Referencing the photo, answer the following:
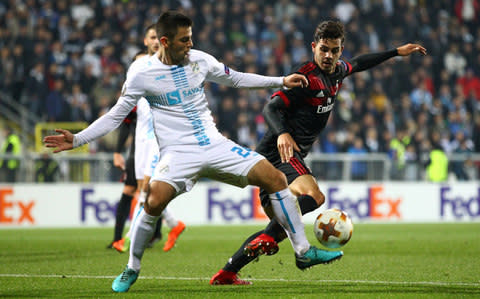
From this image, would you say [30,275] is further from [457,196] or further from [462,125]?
[462,125]

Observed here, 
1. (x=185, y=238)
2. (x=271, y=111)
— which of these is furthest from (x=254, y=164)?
(x=185, y=238)

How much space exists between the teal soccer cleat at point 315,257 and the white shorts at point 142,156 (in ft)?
12.1

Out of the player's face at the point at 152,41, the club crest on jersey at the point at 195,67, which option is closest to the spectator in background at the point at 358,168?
the player's face at the point at 152,41

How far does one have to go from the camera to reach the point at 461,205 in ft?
56.1

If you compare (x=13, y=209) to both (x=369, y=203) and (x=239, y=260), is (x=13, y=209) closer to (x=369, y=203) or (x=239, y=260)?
(x=369, y=203)

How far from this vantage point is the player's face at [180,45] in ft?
17.7

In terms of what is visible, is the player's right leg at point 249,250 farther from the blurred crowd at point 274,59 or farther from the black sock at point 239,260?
the blurred crowd at point 274,59

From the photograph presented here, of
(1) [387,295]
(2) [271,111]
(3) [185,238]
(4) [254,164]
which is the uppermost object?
(2) [271,111]

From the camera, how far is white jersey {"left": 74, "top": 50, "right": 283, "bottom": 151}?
540 cm

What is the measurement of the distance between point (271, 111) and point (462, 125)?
14.5m

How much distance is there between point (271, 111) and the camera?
20.5 feet

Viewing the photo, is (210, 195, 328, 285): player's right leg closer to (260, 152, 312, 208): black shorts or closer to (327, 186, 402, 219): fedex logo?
(260, 152, 312, 208): black shorts

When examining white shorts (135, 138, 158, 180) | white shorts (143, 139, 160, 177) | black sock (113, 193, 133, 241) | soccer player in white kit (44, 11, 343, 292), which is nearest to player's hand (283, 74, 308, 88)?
soccer player in white kit (44, 11, 343, 292)

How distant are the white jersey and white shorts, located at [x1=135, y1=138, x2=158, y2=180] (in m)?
3.34
